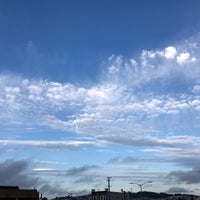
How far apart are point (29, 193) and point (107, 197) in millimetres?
62824

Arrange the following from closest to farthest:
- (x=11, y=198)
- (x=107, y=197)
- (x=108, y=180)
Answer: (x=11, y=198)
(x=108, y=180)
(x=107, y=197)

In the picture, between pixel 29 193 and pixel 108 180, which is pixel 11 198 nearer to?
pixel 29 193

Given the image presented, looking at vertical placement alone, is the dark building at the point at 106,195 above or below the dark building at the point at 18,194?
above

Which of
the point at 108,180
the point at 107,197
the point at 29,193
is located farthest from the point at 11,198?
the point at 107,197

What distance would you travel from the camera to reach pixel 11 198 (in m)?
110

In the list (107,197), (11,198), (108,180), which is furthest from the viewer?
(107,197)

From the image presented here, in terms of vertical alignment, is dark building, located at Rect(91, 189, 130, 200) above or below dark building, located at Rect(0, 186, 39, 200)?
above

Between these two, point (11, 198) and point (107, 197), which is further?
point (107, 197)

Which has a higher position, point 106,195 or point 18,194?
point 106,195

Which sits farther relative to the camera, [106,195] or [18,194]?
[106,195]

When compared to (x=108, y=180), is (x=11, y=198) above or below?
below

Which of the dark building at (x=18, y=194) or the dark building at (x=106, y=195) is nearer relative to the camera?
the dark building at (x=18, y=194)

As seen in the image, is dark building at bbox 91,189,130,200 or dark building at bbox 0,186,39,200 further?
dark building at bbox 91,189,130,200

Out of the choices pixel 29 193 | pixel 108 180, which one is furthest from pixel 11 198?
pixel 108 180
